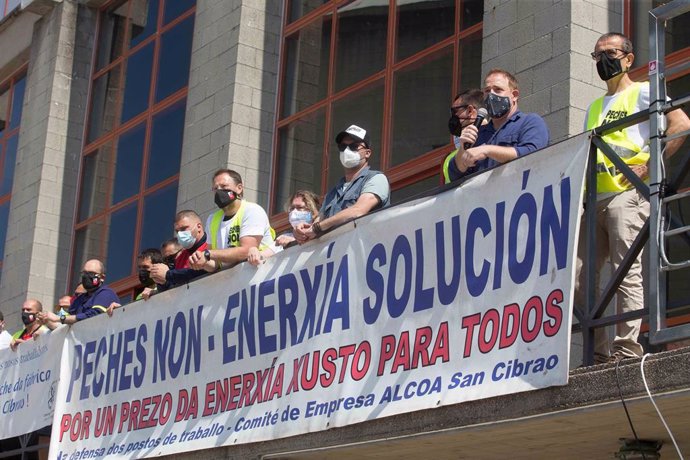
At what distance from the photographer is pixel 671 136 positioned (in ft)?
21.6

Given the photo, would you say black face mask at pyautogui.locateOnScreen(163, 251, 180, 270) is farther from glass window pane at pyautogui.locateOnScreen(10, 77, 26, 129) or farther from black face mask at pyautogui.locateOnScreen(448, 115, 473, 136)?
glass window pane at pyautogui.locateOnScreen(10, 77, 26, 129)

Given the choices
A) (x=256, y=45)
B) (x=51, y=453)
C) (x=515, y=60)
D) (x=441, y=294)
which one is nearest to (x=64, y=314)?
(x=51, y=453)

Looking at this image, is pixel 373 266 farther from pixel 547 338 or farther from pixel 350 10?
pixel 350 10

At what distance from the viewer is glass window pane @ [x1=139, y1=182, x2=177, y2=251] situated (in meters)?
16.1

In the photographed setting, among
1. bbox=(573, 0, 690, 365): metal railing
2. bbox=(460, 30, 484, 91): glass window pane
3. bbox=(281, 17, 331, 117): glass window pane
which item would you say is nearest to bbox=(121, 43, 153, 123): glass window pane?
bbox=(281, 17, 331, 117): glass window pane

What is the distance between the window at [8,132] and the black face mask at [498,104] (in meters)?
13.3

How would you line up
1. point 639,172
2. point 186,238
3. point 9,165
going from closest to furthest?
1. point 639,172
2. point 186,238
3. point 9,165

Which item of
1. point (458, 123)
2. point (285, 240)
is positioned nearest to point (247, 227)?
point (285, 240)

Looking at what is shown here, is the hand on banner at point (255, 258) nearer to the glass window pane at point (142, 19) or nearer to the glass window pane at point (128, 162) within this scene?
the glass window pane at point (128, 162)

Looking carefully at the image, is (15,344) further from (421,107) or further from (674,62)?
(674,62)

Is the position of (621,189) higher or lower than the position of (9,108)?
lower

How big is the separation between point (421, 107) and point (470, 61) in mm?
807

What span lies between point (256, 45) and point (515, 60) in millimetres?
4885

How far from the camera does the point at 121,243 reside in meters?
17.1
